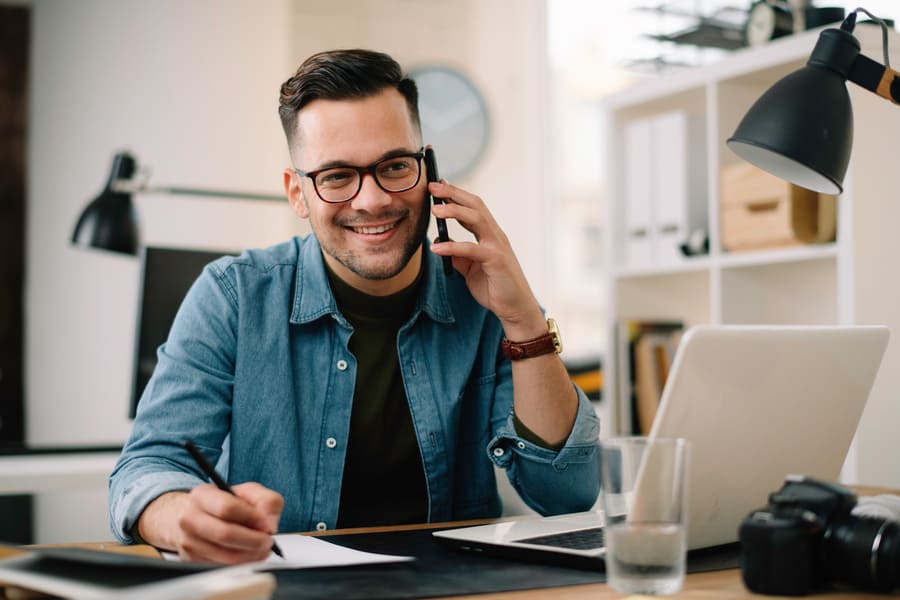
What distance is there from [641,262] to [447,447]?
4.43ft

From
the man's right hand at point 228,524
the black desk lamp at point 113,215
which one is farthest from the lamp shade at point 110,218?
the man's right hand at point 228,524

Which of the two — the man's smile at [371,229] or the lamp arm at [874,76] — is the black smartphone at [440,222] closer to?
the man's smile at [371,229]

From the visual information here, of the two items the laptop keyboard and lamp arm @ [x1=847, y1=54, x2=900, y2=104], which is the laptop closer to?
the laptop keyboard

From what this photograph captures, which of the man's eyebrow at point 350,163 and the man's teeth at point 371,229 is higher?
the man's eyebrow at point 350,163

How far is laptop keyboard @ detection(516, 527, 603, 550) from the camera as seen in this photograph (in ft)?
3.36

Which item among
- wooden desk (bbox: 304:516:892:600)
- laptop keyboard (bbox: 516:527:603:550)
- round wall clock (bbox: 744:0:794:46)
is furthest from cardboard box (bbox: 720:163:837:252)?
wooden desk (bbox: 304:516:892:600)

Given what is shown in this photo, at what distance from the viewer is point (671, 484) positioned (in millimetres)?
844

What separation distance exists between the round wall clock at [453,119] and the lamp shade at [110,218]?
6.01ft

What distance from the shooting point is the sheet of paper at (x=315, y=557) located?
978 millimetres

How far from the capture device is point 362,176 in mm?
1463

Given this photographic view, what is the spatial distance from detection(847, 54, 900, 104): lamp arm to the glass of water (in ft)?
1.97

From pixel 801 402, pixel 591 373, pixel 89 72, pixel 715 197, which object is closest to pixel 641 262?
pixel 715 197

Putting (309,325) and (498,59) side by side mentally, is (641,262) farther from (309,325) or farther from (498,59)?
(498,59)

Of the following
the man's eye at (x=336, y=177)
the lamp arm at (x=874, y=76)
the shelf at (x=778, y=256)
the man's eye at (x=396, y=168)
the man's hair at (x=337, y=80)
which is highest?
the man's hair at (x=337, y=80)
